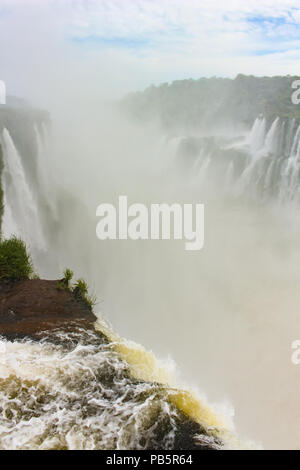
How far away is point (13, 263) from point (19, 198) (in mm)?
12657

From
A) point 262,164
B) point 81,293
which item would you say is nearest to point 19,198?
point 81,293

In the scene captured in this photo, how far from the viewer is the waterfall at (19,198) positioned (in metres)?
19.7

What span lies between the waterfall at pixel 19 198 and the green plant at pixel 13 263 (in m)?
9.59

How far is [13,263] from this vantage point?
9.26 meters

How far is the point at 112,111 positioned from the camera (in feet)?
308

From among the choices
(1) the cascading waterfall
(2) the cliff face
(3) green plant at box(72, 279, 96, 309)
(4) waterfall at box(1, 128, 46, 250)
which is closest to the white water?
(1) the cascading waterfall

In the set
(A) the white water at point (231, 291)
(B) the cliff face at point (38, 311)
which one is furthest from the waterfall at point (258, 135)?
(B) the cliff face at point (38, 311)

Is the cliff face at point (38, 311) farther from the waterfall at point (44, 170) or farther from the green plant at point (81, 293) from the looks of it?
the waterfall at point (44, 170)

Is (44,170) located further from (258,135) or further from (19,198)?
(258,135)

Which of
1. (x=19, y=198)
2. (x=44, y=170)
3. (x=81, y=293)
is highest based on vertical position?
(x=44, y=170)

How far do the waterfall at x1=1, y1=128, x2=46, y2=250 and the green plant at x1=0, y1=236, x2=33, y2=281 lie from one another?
9.59m

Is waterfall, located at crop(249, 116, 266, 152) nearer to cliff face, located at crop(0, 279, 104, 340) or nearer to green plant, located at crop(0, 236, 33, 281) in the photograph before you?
green plant, located at crop(0, 236, 33, 281)

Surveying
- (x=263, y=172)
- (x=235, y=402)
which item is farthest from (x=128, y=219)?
(x=235, y=402)

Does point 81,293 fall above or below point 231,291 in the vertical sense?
below
